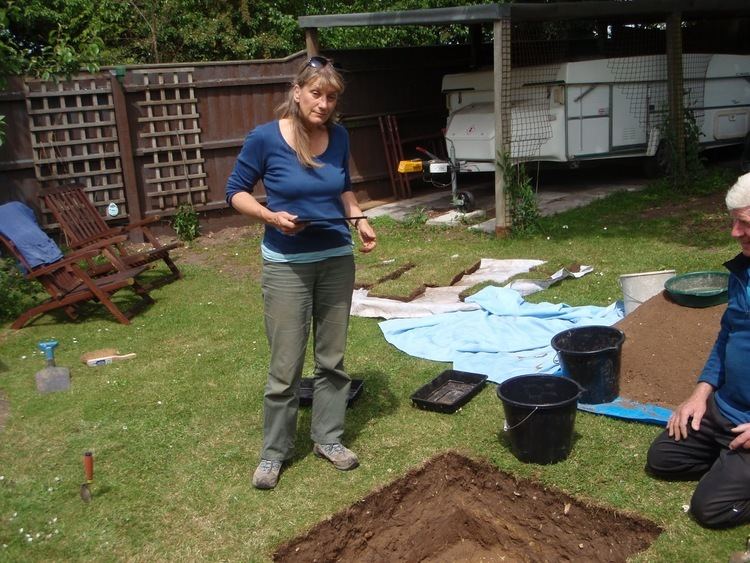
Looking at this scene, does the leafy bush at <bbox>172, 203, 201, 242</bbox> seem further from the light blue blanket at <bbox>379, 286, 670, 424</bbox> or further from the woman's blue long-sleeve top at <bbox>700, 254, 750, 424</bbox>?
the woman's blue long-sleeve top at <bbox>700, 254, 750, 424</bbox>

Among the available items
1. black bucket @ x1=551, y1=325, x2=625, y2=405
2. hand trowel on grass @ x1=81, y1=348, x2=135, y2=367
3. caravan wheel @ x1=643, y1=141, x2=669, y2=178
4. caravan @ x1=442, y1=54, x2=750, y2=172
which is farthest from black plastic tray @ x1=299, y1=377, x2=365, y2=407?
caravan wheel @ x1=643, y1=141, x2=669, y2=178

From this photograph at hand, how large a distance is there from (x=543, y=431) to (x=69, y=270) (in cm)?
527

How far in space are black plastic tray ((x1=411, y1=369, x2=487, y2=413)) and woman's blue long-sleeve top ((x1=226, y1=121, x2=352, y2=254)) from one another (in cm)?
137

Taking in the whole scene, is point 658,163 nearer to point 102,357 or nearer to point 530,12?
point 530,12

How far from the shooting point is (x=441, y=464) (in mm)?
4309

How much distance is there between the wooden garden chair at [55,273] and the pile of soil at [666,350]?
4523 mm

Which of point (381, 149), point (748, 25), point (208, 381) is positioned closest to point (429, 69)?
point (381, 149)

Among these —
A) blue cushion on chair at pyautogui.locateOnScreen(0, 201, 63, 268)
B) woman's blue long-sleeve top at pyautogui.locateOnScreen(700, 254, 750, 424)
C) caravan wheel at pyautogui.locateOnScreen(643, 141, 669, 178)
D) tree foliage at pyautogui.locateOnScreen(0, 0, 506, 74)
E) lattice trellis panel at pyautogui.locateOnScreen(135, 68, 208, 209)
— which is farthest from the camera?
tree foliage at pyautogui.locateOnScreen(0, 0, 506, 74)

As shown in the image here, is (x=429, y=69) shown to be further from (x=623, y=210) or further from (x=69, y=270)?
(x=69, y=270)

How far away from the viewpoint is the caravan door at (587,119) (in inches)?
404

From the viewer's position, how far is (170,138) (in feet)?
34.9

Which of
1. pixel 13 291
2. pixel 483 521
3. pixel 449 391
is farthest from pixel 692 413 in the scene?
pixel 13 291

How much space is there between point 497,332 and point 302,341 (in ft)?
8.63

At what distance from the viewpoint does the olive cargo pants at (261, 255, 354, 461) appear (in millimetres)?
3998
